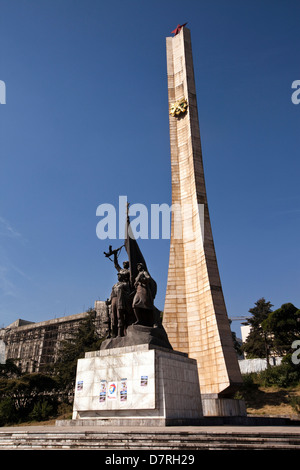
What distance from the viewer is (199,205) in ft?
54.2

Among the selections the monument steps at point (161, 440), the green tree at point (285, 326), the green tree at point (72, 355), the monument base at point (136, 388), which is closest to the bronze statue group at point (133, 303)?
the monument base at point (136, 388)

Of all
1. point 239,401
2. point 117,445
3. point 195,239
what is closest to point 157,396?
point 117,445

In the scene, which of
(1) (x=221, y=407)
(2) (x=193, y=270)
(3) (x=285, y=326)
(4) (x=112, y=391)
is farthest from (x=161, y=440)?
(3) (x=285, y=326)

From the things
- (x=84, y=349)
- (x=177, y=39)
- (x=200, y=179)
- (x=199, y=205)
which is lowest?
(x=84, y=349)

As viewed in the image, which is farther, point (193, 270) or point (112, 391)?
point (193, 270)

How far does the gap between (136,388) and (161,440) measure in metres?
2.70

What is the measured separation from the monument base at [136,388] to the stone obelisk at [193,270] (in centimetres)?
554

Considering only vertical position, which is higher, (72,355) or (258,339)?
(258,339)

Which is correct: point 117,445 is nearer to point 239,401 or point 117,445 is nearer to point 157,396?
point 157,396

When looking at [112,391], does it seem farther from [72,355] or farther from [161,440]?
[72,355]

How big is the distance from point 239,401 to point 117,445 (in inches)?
391

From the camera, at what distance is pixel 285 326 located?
26.7 m

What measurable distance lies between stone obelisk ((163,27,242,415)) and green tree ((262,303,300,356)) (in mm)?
14079

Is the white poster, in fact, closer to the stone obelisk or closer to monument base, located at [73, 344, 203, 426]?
monument base, located at [73, 344, 203, 426]
